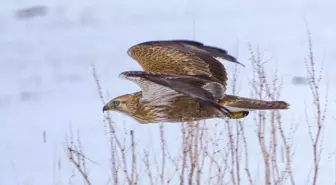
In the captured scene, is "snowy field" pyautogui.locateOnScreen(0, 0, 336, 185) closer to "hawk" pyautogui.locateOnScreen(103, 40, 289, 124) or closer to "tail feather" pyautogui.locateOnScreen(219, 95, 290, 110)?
"hawk" pyautogui.locateOnScreen(103, 40, 289, 124)

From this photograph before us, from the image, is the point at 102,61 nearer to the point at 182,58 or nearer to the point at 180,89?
the point at 182,58

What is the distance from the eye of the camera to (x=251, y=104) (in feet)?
22.8

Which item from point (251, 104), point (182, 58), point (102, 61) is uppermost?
point (102, 61)

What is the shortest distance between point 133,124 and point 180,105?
2.51 m

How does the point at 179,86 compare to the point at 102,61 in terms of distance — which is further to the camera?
the point at 102,61

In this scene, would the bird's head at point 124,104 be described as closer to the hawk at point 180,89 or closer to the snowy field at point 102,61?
the hawk at point 180,89

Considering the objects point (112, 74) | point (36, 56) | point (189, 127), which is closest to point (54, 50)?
point (36, 56)

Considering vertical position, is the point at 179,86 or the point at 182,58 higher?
the point at 182,58

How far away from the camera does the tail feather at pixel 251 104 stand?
6.83 m

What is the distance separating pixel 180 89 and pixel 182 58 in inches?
46.1

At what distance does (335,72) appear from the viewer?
1117cm

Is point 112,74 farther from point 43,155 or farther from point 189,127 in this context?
point 189,127

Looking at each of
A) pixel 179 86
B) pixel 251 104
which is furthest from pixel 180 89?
pixel 251 104

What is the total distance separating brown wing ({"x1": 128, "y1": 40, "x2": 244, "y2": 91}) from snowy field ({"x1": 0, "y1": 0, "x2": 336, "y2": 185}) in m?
0.91
